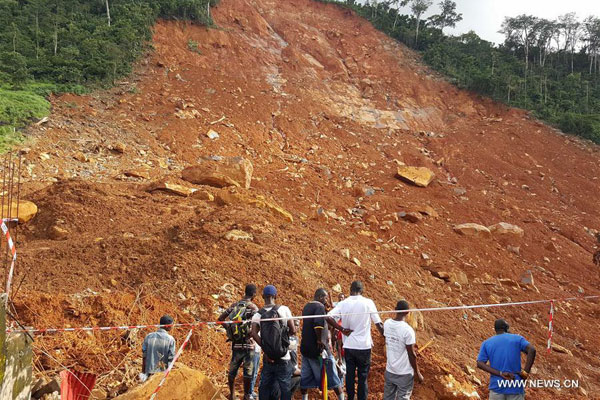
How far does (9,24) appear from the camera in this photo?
66.7 ft

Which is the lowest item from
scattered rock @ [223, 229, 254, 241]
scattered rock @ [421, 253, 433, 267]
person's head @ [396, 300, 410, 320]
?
scattered rock @ [421, 253, 433, 267]

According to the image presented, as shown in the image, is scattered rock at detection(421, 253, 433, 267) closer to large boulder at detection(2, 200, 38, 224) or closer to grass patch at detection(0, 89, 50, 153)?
large boulder at detection(2, 200, 38, 224)

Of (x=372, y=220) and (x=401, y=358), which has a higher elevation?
(x=401, y=358)

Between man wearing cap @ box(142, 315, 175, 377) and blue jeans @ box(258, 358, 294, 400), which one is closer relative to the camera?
blue jeans @ box(258, 358, 294, 400)

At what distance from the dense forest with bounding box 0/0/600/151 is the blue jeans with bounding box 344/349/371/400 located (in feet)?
35.5

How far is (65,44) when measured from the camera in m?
18.5

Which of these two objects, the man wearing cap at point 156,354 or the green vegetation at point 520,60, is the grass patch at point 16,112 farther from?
the green vegetation at point 520,60

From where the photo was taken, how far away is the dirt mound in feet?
11.1

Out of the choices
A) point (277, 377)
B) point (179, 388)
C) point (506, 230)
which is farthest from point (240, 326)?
point (506, 230)

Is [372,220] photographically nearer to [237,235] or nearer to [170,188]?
[237,235]

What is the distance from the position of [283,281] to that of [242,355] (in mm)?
2435

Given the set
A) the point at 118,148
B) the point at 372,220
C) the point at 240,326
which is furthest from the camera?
the point at 118,148

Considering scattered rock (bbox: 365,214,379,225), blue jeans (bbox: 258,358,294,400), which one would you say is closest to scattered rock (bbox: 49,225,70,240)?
blue jeans (bbox: 258,358,294,400)

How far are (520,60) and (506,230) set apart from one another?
26.0 meters
